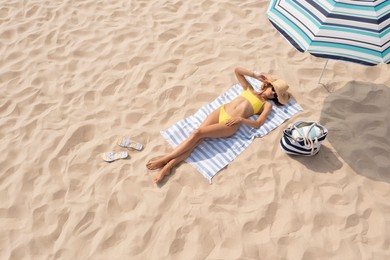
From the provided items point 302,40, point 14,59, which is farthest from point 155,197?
point 14,59

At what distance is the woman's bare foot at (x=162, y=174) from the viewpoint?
4.50 meters

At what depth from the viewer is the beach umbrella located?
3.80 m

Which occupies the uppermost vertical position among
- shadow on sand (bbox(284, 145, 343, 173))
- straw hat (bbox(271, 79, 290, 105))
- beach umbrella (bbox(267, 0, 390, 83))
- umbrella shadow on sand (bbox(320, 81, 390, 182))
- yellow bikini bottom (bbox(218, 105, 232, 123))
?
beach umbrella (bbox(267, 0, 390, 83))

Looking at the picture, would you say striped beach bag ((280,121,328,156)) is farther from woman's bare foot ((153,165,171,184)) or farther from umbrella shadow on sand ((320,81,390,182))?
woman's bare foot ((153,165,171,184))

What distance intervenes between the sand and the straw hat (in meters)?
0.31

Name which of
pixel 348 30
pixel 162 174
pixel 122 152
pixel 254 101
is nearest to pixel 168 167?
pixel 162 174

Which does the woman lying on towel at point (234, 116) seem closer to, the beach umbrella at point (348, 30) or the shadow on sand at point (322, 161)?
the shadow on sand at point (322, 161)

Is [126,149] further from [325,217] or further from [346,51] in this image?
[346,51]

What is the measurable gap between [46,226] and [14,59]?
11.1 feet

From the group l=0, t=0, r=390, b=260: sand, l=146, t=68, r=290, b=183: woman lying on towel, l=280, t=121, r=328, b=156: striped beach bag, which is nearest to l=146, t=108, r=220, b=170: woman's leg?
l=146, t=68, r=290, b=183: woman lying on towel

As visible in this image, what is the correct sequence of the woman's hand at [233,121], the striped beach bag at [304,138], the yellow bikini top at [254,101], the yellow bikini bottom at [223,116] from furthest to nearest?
the yellow bikini top at [254,101] < the yellow bikini bottom at [223,116] < the woman's hand at [233,121] < the striped beach bag at [304,138]

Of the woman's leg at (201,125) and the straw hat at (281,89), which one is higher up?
the straw hat at (281,89)

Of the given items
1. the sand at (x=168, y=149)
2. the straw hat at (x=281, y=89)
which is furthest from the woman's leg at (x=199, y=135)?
the straw hat at (x=281, y=89)

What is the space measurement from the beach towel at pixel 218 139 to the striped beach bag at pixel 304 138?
18.8 inches
